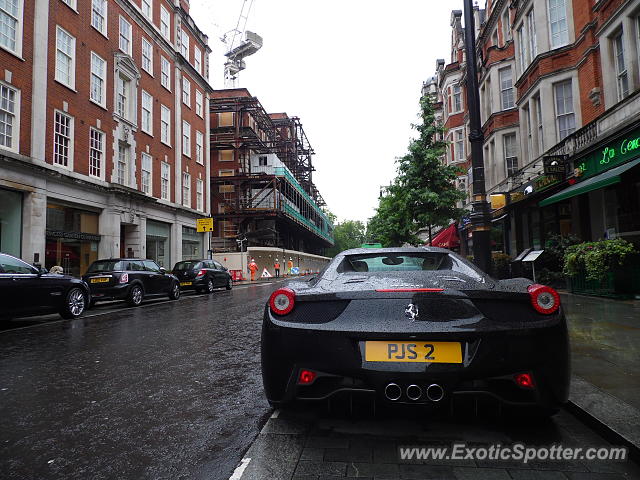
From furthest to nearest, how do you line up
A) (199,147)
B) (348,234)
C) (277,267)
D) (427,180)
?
(348,234)
(277,267)
(199,147)
(427,180)

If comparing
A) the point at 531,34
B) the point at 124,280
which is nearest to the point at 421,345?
the point at 124,280

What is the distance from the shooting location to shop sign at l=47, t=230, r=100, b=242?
16.4m

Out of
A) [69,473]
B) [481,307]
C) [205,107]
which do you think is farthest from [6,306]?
[205,107]

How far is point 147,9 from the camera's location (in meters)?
24.2

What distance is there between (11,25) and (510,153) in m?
21.4

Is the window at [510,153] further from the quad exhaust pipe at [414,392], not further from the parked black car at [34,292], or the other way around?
the quad exhaust pipe at [414,392]

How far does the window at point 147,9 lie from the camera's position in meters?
23.8

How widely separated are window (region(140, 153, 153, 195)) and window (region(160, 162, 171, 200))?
4.23 feet

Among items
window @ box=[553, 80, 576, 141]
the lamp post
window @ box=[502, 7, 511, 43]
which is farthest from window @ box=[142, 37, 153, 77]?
the lamp post

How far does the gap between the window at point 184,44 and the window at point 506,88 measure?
20501 millimetres

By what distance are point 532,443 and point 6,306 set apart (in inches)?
359

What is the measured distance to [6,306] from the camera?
7.99 m

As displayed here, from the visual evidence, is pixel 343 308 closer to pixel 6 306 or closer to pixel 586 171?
pixel 6 306

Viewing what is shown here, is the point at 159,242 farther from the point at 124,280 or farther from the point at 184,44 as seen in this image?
the point at 184,44
